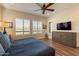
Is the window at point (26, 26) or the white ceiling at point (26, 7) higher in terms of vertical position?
the white ceiling at point (26, 7)

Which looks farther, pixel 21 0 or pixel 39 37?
pixel 39 37

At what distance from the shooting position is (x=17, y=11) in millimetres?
2504

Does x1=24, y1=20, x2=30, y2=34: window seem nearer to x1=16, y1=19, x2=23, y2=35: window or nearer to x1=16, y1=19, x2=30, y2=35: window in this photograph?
x1=16, y1=19, x2=30, y2=35: window

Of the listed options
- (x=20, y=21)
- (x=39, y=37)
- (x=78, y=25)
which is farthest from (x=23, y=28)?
(x=78, y=25)

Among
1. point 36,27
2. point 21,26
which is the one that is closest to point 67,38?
point 36,27

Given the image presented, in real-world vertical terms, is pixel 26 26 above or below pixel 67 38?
above

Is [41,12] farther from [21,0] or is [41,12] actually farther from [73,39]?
[73,39]

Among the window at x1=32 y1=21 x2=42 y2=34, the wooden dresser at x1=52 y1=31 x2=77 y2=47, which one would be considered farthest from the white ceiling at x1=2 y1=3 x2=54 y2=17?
the wooden dresser at x1=52 y1=31 x2=77 y2=47

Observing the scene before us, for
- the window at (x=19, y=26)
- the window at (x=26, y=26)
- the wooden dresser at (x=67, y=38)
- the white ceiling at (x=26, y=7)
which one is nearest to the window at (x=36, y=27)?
the window at (x=26, y=26)

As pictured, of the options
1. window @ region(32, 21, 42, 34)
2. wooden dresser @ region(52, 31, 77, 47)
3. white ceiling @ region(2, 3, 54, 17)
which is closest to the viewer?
white ceiling @ region(2, 3, 54, 17)

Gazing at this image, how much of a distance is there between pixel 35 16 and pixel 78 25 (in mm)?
2641

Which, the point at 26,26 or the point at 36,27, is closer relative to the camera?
the point at 26,26

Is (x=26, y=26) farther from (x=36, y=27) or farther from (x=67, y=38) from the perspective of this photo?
(x=67, y=38)

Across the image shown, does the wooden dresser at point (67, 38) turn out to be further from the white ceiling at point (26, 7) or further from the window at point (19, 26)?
the window at point (19, 26)
